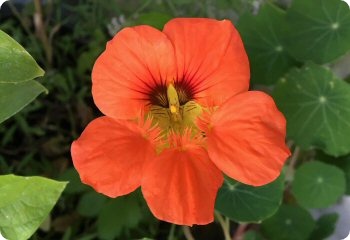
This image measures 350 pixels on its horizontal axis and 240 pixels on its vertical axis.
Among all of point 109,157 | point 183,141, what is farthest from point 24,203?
point 183,141

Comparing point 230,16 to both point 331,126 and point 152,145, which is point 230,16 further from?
point 152,145

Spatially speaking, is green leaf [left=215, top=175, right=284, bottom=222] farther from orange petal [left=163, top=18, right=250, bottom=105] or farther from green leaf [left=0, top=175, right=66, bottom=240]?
green leaf [left=0, top=175, right=66, bottom=240]

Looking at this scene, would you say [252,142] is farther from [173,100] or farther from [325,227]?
[325,227]

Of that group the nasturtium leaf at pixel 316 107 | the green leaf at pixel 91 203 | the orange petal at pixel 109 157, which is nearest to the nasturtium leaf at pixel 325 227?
the nasturtium leaf at pixel 316 107

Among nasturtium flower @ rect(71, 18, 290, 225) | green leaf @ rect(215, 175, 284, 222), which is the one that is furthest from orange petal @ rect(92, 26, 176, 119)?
green leaf @ rect(215, 175, 284, 222)

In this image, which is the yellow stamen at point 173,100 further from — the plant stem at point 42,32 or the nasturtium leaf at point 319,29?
the plant stem at point 42,32

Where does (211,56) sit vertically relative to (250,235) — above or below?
above

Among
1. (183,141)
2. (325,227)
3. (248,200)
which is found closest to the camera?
(183,141)
